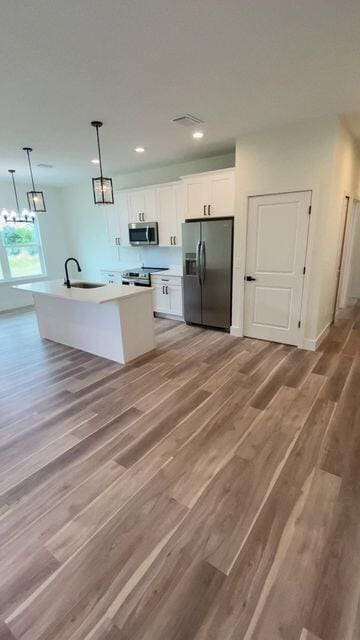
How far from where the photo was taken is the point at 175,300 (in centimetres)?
538

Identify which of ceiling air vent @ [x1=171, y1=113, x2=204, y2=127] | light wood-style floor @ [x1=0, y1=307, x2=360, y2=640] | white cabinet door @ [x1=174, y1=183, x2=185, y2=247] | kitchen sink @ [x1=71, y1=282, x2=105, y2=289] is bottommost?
light wood-style floor @ [x1=0, y1=307, x2=360, y2=640]

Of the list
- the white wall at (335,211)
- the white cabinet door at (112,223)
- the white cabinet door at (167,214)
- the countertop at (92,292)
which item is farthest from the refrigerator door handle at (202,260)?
the white cabinet door at (112,223)

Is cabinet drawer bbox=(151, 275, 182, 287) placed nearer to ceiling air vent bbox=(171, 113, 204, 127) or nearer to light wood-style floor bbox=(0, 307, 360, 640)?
light wood-style floor bbox=(0, 307, 360, 640)

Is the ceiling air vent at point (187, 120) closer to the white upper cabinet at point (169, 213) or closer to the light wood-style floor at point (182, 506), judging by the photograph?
the white upper cabinet at point (169, 213)

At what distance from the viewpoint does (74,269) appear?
823cm

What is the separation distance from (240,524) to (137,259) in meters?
5.71

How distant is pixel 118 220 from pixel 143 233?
2.92 feet

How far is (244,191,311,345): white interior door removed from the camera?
3.77 meters

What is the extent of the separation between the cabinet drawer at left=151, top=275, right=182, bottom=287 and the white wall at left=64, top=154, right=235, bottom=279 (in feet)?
2.13

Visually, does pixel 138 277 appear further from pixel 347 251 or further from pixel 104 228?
pixel 347 251

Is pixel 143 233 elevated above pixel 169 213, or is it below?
below

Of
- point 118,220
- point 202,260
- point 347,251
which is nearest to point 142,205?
point 118,220

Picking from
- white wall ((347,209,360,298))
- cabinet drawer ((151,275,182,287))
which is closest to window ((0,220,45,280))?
cabinet drawer ((151,275,182,287))

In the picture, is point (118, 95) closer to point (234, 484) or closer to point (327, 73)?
point (327, 73)
